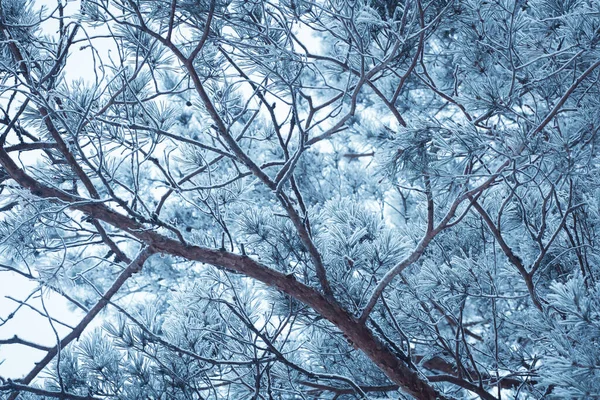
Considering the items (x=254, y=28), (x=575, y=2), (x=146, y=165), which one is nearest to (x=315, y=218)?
(x=254, y=28)

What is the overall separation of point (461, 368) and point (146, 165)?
1600 mm

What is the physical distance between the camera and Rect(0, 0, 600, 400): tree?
1.03 m

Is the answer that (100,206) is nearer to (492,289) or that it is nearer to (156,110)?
(156,110)

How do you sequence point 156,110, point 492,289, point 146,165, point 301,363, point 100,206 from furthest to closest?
1. point 146,165
2. point 301,363
3. point 156,110
4. point 492,289
5. point 100,206

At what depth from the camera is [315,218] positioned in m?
1.29

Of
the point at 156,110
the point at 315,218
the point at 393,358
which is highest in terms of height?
the point at 156,110

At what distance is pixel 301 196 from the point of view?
1.39 meters

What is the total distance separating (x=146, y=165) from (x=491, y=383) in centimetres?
165

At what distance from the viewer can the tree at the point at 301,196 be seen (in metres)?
1.03

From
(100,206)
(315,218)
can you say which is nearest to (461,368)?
(315,218)

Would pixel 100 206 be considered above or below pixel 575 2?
below

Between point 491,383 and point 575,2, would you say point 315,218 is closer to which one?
point 491,383

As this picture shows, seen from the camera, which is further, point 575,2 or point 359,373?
point 359,373

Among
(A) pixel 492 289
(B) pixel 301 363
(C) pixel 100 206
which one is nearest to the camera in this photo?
(C) pixel 100 206
